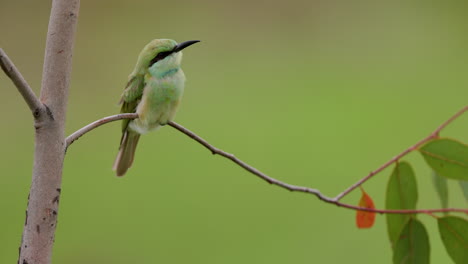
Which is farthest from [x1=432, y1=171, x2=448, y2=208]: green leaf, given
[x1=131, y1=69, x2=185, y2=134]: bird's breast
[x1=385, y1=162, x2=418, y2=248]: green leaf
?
[x1=131, y1=69, x2=185, y2=134]: bird's breast

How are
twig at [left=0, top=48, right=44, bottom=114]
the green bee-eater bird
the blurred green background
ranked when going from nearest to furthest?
twig at [left=0, top=48, right=44, bottom=114] < the green bee-eater bird < the blurred green background

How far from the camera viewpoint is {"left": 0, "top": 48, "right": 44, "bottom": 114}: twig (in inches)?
24.7

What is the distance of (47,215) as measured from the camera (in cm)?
67

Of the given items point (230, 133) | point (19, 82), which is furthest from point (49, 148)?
point (230, 133)

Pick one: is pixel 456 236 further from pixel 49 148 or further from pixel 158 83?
pixel 49 148

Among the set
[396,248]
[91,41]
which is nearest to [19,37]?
[91,41]

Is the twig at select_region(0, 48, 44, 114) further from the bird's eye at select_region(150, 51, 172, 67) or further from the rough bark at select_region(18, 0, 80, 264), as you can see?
the bird's eye at select_region(150, 51, 172, 67)

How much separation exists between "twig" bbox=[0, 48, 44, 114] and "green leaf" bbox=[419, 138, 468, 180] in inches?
24.0

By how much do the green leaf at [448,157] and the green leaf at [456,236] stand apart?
0.07m

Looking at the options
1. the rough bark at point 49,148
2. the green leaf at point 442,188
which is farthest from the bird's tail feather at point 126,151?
the green leaf at point 442,188

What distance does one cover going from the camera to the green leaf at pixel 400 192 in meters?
1.11

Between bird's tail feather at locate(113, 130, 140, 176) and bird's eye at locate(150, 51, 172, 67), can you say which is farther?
bird's tail feather at locate(113, 130, 140, 176)

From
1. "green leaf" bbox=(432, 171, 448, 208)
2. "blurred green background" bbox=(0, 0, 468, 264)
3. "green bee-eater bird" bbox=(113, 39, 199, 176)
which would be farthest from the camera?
"blurred green background" bbox=(0, 0, 468, 264)

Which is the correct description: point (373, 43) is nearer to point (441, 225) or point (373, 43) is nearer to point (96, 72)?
point (96, 72)
